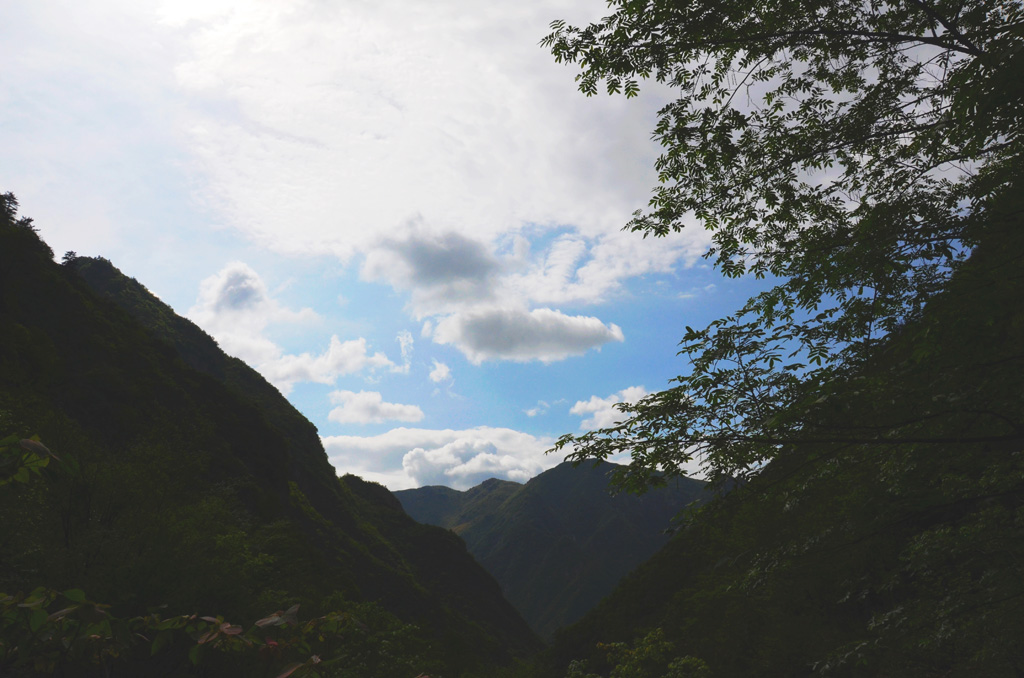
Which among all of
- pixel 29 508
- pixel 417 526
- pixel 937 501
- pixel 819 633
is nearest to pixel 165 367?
pixel 29 508

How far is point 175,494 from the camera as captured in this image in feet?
79.4

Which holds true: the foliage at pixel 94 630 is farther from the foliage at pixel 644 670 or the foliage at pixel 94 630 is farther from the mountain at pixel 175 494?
the foliage at pixel 644 670

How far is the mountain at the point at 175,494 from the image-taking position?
54.9 feet

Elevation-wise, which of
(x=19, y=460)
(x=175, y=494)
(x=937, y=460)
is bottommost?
(x=937, y=460)

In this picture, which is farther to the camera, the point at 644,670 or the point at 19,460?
the point at 644,670

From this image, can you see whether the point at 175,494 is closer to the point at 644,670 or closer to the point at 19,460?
the point at 644,670

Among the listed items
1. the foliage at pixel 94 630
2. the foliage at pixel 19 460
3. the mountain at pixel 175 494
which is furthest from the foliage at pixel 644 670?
the foliage at pixel 19 460

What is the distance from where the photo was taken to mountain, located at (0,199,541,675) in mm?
16719

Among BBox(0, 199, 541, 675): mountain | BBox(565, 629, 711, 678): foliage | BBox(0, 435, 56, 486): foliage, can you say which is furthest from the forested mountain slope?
BBox(565, 629, 711, 678): foliage

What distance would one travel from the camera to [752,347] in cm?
566

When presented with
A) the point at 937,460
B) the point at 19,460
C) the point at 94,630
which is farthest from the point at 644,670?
the point at 19,460

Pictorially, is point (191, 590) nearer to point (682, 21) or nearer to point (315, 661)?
point (315, 661)

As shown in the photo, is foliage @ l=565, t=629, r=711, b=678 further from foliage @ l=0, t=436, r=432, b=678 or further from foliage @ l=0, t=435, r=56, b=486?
foliage @ l=0, t=435, r=56, b=486

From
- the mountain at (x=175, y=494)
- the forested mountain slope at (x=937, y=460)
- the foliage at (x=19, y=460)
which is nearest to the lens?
the foliage at (x=19, y=460)
